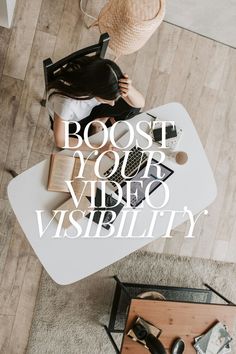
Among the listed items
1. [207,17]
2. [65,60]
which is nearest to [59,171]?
[65,60]

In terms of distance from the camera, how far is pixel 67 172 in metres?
2.03

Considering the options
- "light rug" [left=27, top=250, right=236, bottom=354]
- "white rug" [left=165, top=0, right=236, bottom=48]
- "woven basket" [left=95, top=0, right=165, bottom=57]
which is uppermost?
"white rug" [left=165, top=0, right=236, bottom=48]

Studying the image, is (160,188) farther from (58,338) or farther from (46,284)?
(58,338)

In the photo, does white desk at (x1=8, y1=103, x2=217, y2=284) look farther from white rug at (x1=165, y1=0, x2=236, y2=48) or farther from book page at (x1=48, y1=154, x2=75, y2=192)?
white rug at (x1=165, y1=0, x2=236, y2=48)

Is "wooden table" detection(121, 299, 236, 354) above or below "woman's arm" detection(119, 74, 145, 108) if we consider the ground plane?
below

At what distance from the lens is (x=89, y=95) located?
1.78 metres

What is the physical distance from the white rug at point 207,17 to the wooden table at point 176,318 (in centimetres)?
165

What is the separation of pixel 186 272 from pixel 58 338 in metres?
0.94

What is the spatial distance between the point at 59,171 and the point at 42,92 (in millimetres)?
810

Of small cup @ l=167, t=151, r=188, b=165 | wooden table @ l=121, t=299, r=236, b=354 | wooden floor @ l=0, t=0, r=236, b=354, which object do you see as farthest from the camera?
wooden floor @ l=0, t=0, r=236, b=354

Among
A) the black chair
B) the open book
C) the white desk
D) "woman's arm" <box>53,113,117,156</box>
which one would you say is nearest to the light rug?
the white desk

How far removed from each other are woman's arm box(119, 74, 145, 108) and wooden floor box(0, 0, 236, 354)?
63 centimetres

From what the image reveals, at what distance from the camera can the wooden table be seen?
240cm

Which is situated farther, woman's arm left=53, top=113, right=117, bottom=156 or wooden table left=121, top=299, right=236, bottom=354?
wooden table left=121, top=299, right=236, bottom=354
